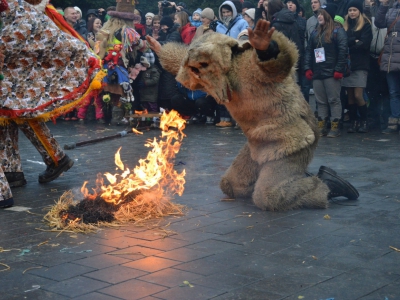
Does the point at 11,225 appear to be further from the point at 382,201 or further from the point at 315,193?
the point at 382,201

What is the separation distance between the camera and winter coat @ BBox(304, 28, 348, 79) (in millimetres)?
11164

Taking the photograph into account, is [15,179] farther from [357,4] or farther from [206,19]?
[357,4]

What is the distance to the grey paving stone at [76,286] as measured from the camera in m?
3.85

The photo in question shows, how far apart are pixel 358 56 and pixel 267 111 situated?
6.29 metres

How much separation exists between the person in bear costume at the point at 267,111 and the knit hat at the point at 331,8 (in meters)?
5.71

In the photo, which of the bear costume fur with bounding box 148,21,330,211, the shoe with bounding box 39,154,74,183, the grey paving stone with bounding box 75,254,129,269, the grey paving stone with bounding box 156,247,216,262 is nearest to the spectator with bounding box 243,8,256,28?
the shoe with bounding box 39,154,74,183

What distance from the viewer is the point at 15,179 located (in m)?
7.23

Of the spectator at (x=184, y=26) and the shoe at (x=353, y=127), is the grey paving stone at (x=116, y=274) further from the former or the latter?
the spectator at (x=184, y=26)

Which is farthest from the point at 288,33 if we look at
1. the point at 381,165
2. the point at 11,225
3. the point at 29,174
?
the point at 11,225

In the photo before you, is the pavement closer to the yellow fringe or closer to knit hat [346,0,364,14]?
the yellow fringe

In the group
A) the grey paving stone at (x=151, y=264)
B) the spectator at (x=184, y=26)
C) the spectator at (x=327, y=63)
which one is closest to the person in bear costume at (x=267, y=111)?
the grey paving stone at (x=151, y=264)

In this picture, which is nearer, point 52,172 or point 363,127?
point 52,172

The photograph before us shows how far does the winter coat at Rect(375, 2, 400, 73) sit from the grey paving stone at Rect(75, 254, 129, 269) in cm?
803

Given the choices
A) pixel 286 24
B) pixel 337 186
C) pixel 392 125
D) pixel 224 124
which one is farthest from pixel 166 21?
pixel 337 186
